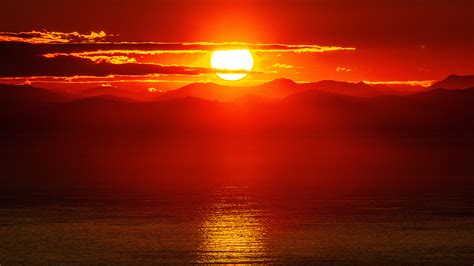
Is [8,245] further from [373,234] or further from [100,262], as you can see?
[373,234]

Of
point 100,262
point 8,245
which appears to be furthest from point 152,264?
point 8,245

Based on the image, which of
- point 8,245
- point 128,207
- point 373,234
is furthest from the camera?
point 128,207

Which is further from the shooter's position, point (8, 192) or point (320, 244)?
point (8, 192)

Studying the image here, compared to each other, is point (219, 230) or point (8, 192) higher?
point (8, 192)

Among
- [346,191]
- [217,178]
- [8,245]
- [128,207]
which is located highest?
[217,178]

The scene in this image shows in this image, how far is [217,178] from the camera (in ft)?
440

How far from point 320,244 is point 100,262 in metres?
14.6

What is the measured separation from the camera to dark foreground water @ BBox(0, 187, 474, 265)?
60688mm

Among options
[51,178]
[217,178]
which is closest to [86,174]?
[51,178]

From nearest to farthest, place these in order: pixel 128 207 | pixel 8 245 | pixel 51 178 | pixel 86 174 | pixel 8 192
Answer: pixel 8 245 → pixel 128 207 → pixel 8 192 → pixel 51 178 → pixel 86 174

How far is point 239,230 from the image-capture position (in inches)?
2805

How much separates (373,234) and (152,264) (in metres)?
18.1

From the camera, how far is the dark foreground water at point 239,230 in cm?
6069

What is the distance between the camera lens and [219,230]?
71.8 metres
